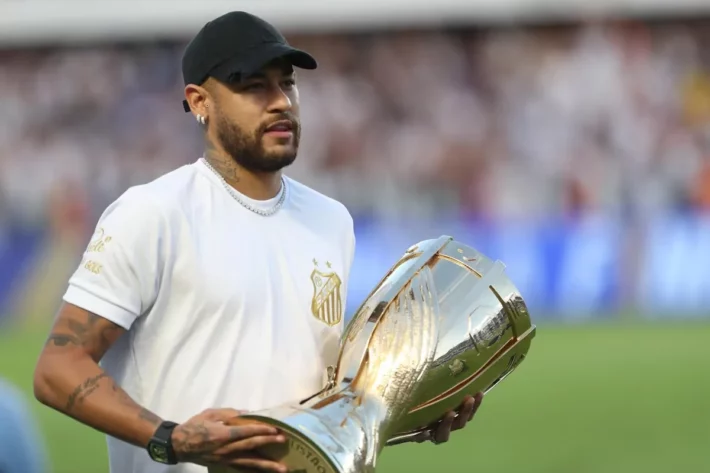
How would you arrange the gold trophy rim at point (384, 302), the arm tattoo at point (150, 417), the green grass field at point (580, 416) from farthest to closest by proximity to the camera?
1. the green grass field at point (580, 416)
2. the gold trophy rim at point (384, 302)
3. the arm tattoo at point (150, 417)

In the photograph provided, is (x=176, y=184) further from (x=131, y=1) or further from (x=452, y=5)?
(x=131, y=1)

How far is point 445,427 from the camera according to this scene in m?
3.00

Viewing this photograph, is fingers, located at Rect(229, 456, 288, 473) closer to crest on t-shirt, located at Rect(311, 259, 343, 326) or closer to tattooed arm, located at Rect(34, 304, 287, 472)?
tattooed arm, located at Rect(34, 304, 287, 472)

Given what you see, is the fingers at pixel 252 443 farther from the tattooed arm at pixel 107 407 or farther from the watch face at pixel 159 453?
the watch face at pixel 159 453

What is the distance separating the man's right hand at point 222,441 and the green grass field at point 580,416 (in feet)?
16.1

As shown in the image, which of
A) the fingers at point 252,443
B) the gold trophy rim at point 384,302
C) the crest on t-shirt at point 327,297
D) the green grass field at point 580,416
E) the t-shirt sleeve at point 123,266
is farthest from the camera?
the green grass field at point 580,416

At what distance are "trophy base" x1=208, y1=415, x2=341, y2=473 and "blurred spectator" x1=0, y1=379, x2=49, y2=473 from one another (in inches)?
22.9

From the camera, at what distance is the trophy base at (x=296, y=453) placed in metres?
2.46

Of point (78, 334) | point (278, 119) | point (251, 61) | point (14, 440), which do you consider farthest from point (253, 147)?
point (14, 440)

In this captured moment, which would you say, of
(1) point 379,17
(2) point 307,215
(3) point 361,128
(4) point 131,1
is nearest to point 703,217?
(3) point 361,128

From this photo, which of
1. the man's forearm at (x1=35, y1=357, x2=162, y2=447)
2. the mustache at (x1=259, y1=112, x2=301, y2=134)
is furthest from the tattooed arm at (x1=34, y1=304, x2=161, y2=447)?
the mustache at (x1=259, y1=112, x2=301, y2=134)

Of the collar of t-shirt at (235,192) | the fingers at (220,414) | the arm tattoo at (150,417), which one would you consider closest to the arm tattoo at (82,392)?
the arm tattoo at (150,417)

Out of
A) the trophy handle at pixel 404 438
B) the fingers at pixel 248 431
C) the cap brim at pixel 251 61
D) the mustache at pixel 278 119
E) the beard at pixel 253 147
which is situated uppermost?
the cap brim at pixel 251 61

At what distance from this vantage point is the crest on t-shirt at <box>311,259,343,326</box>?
3031 mm
